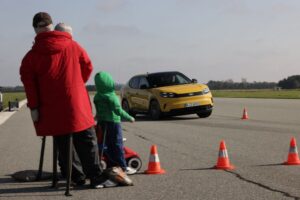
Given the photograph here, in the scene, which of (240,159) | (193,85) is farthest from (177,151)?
(193,85)

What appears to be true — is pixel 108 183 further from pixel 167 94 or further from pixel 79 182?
pixel 167 94

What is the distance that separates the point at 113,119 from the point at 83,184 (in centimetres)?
102

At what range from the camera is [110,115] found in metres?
7.59

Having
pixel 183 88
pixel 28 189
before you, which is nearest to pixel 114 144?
pixel 28 189

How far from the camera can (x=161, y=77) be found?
67.8 feet

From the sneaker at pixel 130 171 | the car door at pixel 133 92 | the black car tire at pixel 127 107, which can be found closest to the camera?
the sneaker at pixel 130 171

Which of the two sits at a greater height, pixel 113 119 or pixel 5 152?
pixel 113 119

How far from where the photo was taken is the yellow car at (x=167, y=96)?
1917 centimetres

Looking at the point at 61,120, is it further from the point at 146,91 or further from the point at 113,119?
the point at 146,91

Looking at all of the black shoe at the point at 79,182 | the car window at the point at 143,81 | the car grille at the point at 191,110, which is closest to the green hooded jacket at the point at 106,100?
the black shoe at the point at 79,182

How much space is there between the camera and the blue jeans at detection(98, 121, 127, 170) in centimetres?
764

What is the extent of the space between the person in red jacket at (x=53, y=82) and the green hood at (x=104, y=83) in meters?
0.99

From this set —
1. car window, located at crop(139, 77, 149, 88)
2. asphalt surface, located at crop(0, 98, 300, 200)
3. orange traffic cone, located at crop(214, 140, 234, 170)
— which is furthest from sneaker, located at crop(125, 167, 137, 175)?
car window, located at crop(139, 77, 149, 88)

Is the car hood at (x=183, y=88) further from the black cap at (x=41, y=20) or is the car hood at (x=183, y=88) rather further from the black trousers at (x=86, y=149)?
the black cap at (x=41, y=20)
